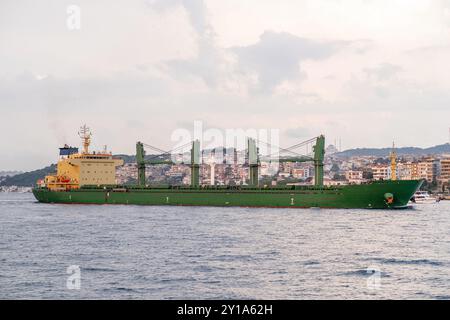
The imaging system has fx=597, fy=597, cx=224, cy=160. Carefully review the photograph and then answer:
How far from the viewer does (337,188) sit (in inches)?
2203

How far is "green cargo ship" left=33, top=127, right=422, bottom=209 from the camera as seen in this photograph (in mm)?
54406

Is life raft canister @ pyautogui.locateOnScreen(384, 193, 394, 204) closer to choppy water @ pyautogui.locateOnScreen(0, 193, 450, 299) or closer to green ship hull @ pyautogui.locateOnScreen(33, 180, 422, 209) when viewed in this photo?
green ship hull @ pyautogui.locateOnScreen(33, 180, 422, 209)

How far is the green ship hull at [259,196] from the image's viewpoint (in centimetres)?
5400

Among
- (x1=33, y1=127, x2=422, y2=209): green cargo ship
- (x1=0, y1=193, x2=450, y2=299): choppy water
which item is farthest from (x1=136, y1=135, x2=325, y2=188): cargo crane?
(x1=0, y1=193, x2=450, y2=299): choppy water

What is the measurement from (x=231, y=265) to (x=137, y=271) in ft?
10.5

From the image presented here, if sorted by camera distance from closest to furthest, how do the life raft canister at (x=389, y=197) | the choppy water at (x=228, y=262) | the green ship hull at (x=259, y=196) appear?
the choppy water at (x=228, y=262) → the life raft canister at (x=389, y=197) → the green ship hull at (x=259, y=196)

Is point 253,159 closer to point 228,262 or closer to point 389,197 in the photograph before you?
point 389,197

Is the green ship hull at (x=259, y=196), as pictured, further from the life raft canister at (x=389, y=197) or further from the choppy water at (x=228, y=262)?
the choppy water at (x=228, y=262)

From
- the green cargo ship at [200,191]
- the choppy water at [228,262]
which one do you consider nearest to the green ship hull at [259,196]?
the green cargo ship at [200,191]

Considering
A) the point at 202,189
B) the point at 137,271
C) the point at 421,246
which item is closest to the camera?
the point at 137,271

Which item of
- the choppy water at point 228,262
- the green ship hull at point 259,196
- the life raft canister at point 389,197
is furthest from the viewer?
the green ship hull at point 259,196
